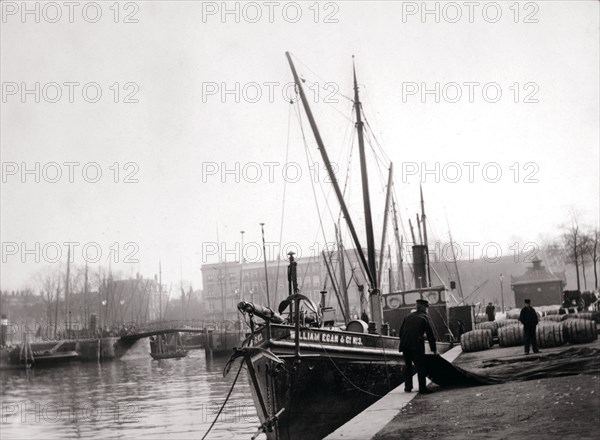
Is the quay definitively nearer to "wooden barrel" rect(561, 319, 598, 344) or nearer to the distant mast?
"wooden barrel" rect(561, 319, 598, 344)

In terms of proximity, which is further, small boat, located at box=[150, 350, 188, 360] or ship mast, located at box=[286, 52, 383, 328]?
small boat, located at box=[150, 350, 188, 360]

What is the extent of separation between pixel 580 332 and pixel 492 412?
873 cm

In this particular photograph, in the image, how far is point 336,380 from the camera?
47.0 feet

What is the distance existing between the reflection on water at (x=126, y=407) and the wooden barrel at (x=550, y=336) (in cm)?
861

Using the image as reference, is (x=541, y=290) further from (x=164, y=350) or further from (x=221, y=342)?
(x=164, y=350)

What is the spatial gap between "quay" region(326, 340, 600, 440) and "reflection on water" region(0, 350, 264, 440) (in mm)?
10035

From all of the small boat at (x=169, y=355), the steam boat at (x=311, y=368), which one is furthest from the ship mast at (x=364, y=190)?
the small boat at (x=169, y=355)

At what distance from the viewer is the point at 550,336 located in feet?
51.0

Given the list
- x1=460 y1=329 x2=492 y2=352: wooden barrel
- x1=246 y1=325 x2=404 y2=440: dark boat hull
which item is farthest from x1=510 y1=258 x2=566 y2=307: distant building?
x1=246 y1=325 x2=404 y2=440: dark boat hull

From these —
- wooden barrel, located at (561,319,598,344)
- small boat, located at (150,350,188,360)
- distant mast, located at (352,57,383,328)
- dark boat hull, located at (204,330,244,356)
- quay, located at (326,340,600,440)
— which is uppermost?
distant mast, located at (352,57,383,328)

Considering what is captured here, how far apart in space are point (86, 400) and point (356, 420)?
26.0 m

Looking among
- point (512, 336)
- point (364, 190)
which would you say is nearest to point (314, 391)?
point (512, 336)

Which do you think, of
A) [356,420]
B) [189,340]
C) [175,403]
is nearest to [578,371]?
[356,420]

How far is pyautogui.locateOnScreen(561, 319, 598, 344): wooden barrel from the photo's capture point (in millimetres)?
15203
